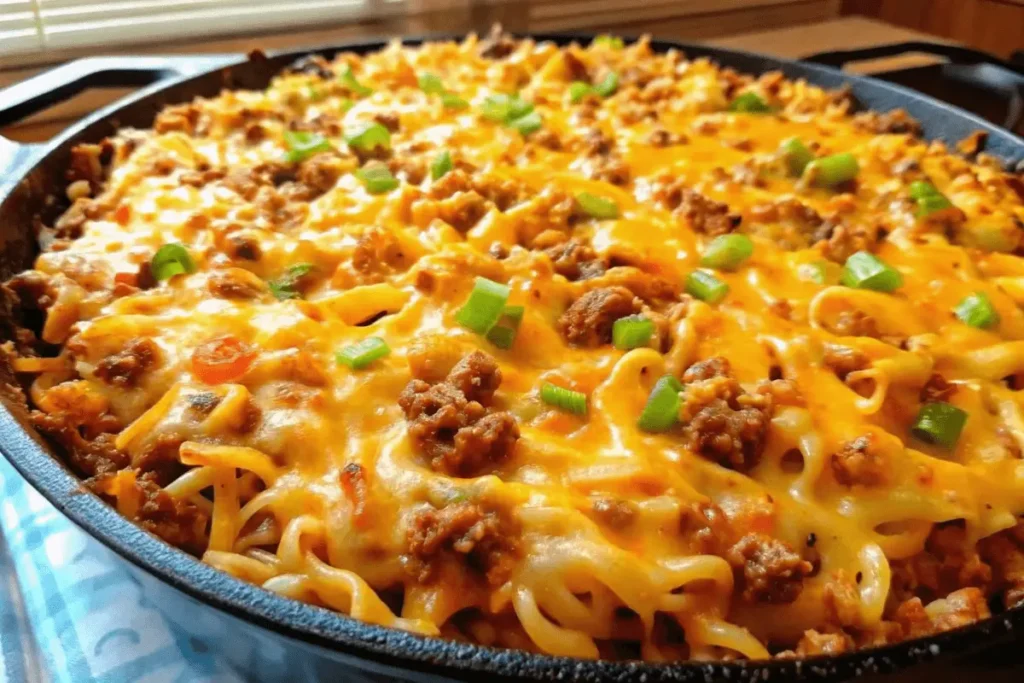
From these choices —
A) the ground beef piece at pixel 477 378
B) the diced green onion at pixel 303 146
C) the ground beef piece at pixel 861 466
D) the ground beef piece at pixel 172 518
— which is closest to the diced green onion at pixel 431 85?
the diced green onion at pixel 303 146

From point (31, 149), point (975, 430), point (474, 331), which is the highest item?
point (31, 149)

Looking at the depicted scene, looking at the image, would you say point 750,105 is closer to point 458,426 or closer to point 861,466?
point 861,466

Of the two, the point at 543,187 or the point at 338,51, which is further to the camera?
the point at 338,51

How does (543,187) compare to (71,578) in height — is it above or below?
above

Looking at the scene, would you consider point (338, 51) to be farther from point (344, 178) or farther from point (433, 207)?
point (433, 207)

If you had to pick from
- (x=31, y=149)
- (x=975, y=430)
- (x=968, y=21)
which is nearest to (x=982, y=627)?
(x=975, y=430)

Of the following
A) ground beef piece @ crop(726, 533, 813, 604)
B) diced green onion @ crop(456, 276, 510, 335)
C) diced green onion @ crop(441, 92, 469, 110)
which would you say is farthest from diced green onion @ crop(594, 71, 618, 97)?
ground beef piece @ crop(726, 533, 813, 604)

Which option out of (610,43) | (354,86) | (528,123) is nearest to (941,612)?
(528,123)
